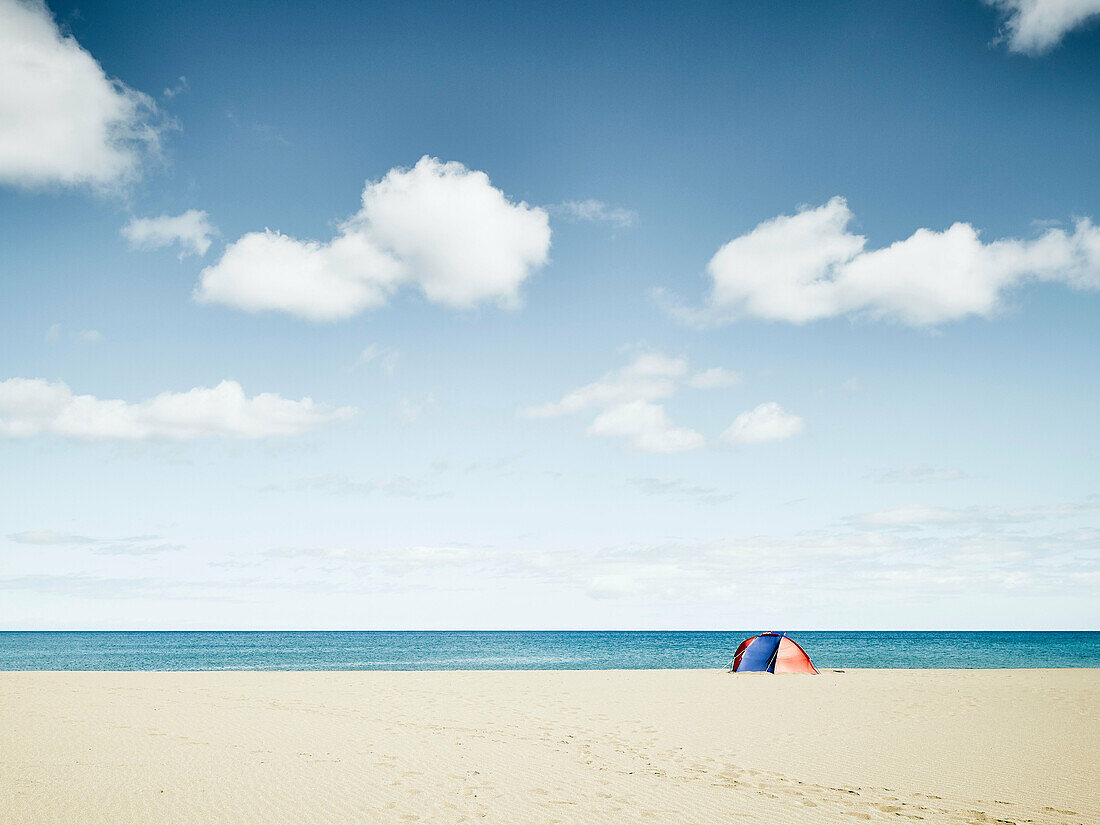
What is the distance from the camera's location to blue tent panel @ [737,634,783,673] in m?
29.9

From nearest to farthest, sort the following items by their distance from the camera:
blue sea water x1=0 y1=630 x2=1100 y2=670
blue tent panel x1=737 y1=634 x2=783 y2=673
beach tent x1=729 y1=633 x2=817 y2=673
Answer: beach tent x1=729 y1=633 x2=817 y2=673, blue tent panel x1=737 y1=634 x2=783 y2=673, blue sea water x1=0 y1=630 x2=1100 y2=670

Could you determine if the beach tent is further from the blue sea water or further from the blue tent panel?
the blue sea water

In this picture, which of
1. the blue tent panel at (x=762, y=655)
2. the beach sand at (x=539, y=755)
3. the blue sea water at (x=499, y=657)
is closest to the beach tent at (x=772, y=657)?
the blue tent panel at (x=762, y=655)

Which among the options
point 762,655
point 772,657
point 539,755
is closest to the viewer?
point 539,755

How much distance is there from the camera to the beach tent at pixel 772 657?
1162 inches

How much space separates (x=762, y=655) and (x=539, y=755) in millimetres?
20576

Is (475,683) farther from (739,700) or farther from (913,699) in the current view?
(913,699)

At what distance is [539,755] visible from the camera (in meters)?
12.9

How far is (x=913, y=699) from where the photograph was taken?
22.5 meters

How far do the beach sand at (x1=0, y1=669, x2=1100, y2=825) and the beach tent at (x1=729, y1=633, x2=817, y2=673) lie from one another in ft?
17.5

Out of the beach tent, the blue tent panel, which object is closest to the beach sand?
the beach tent

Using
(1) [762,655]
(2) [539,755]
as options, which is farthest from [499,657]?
(2) [539,755]

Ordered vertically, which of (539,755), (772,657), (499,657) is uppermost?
(539,755)

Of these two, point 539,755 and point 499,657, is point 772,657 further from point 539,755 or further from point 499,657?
point 499,657
